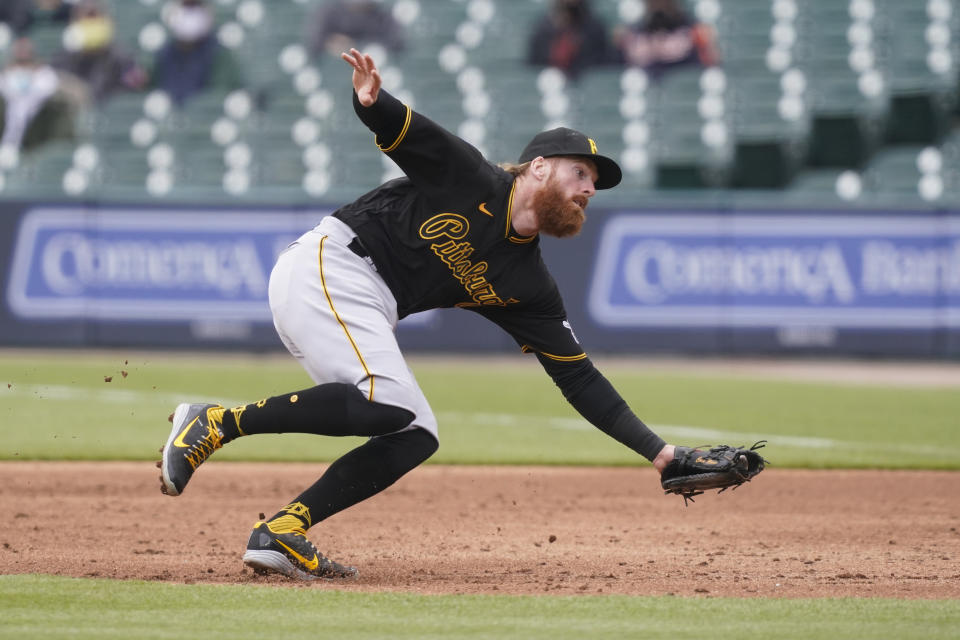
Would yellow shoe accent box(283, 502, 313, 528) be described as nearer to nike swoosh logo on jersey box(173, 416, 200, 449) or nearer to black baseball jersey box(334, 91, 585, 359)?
nike swoosh logo on jersey box(173, 416, 200, 449)

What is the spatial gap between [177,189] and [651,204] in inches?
213

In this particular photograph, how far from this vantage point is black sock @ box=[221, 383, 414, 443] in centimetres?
475

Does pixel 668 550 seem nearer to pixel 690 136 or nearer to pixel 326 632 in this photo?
pixel 326 632

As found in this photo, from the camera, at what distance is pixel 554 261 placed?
1556 centimetres

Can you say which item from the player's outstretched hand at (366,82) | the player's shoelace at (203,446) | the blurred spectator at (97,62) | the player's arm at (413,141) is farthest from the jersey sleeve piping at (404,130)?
the blurred spectator at (97,62)

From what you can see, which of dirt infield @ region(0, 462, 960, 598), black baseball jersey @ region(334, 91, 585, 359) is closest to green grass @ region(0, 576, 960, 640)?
dirt infield @ region(0, 462, 960, 598)

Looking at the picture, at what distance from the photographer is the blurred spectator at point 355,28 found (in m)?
18.7

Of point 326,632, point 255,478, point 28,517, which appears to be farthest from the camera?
point 255,478

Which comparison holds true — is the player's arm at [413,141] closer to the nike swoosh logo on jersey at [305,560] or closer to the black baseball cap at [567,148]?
the black baseball cap at [567,148]

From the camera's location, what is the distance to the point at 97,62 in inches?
733

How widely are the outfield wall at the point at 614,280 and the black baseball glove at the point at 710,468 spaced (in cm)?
1038

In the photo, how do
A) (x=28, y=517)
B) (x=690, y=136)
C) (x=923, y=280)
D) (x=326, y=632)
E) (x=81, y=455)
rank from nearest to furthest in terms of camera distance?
A: (x=326, y=632)
(x=28, y=517)
(x=81, y=455)
(x=923, y=280)
(x=690, y=136)

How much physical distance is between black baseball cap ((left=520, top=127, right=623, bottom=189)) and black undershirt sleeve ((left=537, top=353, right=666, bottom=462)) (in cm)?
72

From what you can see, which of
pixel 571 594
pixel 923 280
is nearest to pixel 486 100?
pixel 923 280
